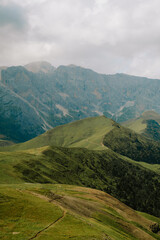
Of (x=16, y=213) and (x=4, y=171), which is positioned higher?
(x=16, y=213)

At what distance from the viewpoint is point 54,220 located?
5400 centimetres

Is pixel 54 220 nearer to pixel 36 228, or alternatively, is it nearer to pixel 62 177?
pixel 36 228

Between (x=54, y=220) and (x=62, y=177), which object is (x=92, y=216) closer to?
(x=54, y=220)

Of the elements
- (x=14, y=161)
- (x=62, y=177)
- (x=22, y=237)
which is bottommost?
(x=62, y=177)

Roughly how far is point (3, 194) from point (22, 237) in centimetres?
2344

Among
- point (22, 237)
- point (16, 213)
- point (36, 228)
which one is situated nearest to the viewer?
point (22, 237)

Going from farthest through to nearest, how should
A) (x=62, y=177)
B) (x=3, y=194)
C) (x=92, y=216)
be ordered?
(x=62, y=177)
(x=92, y=216)
(x=3, y=194)

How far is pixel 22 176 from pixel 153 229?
302 ft

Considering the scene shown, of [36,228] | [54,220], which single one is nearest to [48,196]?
[54,220]

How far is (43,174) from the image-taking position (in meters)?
172

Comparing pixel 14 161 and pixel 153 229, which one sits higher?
pixel 14 161

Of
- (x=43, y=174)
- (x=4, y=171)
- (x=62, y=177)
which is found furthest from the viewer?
(x=62, y=177)

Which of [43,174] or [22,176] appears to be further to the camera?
[43,174]

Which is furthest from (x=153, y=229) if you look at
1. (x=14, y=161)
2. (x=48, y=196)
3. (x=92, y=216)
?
(x=14, y=161)
